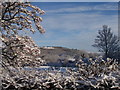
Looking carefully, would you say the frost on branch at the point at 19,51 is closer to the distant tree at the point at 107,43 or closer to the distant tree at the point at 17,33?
the distant tree at the point at 17,33

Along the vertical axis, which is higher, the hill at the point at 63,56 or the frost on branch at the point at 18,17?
the frost on branch at the point at 18,17

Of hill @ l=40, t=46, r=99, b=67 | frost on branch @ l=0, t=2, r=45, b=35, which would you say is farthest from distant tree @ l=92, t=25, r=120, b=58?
frost on branch @ l=0, t=2, r=45, b=35

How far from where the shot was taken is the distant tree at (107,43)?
680 inches

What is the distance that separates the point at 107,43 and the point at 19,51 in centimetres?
1310

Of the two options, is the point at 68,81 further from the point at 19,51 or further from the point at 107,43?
the point at 107,43

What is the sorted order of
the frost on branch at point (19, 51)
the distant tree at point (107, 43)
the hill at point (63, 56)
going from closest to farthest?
the frost on branch at point (19, 51)
the hill at point (63, 56)
the distant tree at point (107, 43)

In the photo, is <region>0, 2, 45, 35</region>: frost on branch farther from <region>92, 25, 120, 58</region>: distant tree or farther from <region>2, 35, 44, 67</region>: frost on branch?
<region>92, 25, 120, 58</region>: distant tree

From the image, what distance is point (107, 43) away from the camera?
17.9 meters

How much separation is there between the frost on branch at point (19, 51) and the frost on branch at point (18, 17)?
0.47m

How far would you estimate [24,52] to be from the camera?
5836 millimetres

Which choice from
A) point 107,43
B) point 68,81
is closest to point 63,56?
point 107,43

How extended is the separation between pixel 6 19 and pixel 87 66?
265 centimetres

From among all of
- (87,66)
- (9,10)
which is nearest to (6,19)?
(9,10)

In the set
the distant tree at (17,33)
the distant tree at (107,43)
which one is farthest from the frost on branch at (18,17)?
the distant tree at (107,43)
